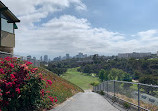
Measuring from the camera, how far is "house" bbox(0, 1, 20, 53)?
1853 cm

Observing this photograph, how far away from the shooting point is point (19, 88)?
6195mm

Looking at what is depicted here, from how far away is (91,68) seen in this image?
146 meters

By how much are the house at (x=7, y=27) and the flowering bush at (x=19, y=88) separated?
13343mm

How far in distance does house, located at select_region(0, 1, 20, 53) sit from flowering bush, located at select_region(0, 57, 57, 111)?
13.3m

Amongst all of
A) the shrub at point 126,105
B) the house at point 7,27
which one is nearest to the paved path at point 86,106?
the shrub at point 126,105

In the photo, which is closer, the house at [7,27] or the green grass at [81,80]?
the house at [7,27]

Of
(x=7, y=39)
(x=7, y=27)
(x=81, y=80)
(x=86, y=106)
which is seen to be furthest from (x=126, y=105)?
(x=81, y=80)

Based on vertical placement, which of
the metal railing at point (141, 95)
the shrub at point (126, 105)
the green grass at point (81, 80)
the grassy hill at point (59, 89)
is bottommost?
the green grass at point (81, 80)

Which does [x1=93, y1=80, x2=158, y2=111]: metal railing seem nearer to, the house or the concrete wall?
the concrete wall

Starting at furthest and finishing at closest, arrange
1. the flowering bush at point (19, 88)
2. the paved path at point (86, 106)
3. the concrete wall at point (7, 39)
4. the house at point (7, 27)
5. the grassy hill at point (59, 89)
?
the house at point (7, 27), the concrete wall at point (7, 39), the grassy hill at point (59, 89), the paved path at point (86, 106), the flowering bush at point (19, 88)

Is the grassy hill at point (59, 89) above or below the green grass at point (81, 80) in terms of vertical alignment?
above

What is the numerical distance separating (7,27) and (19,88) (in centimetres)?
1574

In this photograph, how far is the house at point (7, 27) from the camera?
1853 centimetres

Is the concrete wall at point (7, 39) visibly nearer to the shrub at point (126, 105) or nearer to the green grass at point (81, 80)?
the shrub at point (126, 105)
